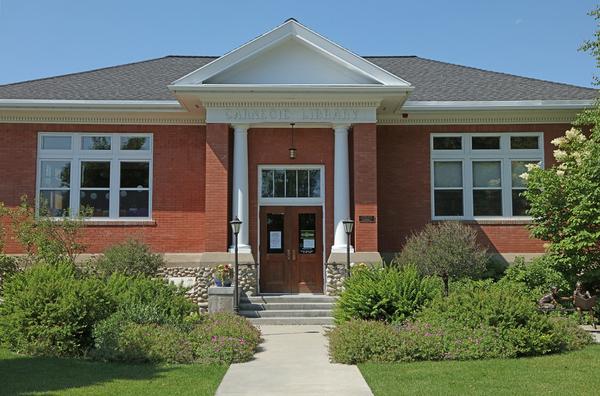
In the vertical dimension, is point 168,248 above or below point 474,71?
below

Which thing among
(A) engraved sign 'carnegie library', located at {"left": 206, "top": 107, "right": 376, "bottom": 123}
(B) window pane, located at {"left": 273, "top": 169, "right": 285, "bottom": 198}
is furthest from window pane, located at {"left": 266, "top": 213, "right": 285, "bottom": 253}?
(A) engraved sign 'carnegie library', located at {"left": 206, "top": 107, "right": 376, "bottom": 123}

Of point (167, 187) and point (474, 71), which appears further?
point (474, 71)

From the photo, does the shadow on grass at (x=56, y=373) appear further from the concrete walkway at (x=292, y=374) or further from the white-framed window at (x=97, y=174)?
the white-framed window at (x=97, y=174)

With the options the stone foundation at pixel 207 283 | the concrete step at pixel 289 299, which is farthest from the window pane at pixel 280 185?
the concrete step at pixel 289 299

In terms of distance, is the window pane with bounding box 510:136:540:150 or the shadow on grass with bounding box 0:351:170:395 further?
the window pane with bounding box 510:136:540:150

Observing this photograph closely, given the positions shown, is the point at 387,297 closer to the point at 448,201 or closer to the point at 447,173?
the point at 448,201

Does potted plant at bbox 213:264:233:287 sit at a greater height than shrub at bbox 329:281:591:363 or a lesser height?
greater

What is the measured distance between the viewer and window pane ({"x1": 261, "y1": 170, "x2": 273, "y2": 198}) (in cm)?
1789

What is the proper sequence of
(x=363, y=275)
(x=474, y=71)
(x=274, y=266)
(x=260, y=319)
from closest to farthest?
(x=363, y=275), (x=260, y=319), (x=274, y=266), (x=474, y=71)

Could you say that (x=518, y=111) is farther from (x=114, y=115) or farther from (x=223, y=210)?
(x=114, y=115)

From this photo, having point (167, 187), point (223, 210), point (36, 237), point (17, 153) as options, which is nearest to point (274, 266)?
point (223, 210)

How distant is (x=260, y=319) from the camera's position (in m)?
14.9

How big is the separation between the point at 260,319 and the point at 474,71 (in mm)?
12236

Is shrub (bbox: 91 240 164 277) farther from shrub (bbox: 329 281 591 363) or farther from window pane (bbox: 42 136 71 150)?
shrub (bbox: 329 281 591 363)
